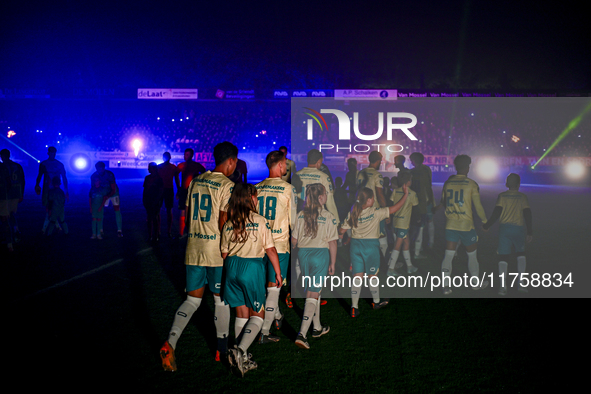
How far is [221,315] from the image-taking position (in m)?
3.56

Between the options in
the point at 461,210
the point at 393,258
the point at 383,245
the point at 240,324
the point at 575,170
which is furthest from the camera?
the point at 575,170

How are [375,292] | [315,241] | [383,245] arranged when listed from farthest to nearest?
[383,245]
[375,292]
[315,241]

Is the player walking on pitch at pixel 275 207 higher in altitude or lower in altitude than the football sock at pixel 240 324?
higher

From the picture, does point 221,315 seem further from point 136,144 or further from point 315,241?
point 136,144

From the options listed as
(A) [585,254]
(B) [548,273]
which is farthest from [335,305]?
(A) [585,254]

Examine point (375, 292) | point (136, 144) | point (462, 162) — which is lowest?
point (375, 292)

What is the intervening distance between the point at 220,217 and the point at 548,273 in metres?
6.23

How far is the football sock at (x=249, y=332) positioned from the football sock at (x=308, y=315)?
0.70 meters

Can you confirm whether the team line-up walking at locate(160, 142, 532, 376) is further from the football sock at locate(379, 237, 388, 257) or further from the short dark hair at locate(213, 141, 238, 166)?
the football sock at locate(379, 237, 388, 257)

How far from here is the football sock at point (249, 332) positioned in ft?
11.0

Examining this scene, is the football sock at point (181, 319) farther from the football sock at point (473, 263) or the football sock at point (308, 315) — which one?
the football sock at point (473, 263)

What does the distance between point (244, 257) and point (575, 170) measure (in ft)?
103

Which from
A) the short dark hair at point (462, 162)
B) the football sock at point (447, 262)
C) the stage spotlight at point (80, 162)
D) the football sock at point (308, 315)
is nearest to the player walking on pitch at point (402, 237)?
the football sock at point (447, 262)

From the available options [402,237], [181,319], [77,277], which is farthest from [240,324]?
[77,277]
